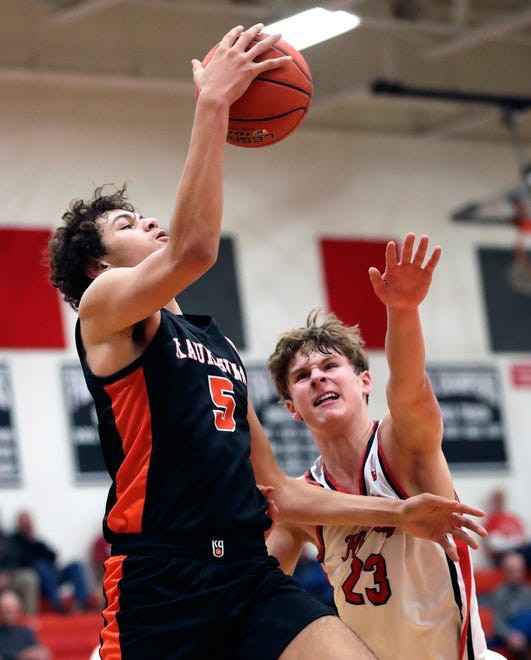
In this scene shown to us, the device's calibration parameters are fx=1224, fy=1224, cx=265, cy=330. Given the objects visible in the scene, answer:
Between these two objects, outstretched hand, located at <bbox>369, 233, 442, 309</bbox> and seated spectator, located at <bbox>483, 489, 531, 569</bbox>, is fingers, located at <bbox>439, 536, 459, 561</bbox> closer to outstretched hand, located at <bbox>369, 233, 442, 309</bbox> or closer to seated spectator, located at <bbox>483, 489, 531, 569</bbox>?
outstretched hand, located at <bbox>369, 233, 442, 309</bbox>

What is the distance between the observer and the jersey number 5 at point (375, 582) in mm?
4598

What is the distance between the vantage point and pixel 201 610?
12.0ft

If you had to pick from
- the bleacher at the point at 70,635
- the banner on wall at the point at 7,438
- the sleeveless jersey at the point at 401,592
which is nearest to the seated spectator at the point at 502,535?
the bleacher at the point at 70,635

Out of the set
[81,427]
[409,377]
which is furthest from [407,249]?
[81,427]

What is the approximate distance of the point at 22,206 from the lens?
14414 millimetres

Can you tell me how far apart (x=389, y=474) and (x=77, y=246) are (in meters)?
1.47

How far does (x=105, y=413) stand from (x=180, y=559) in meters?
0.53

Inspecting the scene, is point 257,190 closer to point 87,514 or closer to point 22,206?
point 22,206

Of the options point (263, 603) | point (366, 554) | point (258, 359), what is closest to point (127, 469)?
point (263, 603)

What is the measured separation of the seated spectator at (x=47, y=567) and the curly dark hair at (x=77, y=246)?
9.18m

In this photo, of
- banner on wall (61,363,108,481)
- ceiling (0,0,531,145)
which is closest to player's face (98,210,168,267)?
ceiling (0,0,531,145)

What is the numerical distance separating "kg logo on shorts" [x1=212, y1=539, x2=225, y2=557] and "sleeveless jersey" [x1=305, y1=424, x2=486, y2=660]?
3.41ft

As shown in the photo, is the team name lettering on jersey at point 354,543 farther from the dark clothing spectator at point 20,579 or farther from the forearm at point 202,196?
the dark clothing spectator at point 20,579

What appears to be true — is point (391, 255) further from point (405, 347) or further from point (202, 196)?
point (202, 196)
